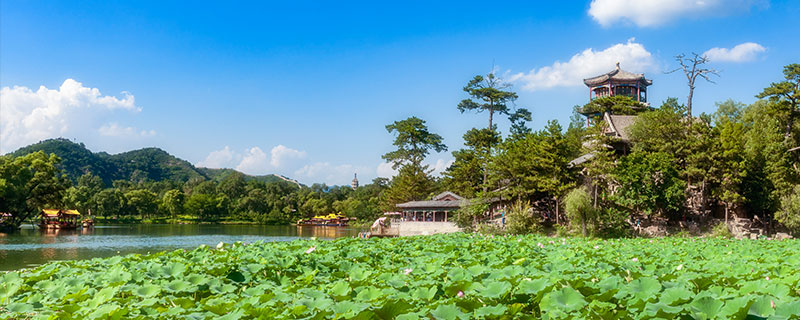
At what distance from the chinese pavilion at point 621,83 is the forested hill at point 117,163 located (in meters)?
72.8

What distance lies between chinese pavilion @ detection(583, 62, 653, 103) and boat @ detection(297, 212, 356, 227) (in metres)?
26.7

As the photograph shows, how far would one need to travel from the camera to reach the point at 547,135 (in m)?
24.2

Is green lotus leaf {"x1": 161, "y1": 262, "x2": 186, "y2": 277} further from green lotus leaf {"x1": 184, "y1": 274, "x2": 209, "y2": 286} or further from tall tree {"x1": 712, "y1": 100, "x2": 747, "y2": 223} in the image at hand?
tall tree {"x1": 712, "y1": 100, "x2": 747, "y2": 223}

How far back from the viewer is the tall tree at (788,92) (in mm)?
22531

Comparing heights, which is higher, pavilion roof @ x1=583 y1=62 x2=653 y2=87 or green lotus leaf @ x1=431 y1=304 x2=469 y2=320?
pavilion roof @ x1=583 y1=62 x2=653 y2=87

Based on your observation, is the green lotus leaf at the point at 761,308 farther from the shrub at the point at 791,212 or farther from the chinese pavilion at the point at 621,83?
the chinese pavilion at the point at 621,83

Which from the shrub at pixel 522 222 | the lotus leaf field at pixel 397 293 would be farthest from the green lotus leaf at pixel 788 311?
the shrub at pixel 522 222

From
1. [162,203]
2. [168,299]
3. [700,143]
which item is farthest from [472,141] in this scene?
[162,203]

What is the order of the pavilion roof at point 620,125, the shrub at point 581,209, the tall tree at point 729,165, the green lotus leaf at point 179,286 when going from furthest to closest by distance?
the pavilion roof at point 620,125 → the tall tree at point 729,165 → the shrub at point 581,209 → the green lotus leaf at point 179,286

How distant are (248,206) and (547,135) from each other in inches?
1593

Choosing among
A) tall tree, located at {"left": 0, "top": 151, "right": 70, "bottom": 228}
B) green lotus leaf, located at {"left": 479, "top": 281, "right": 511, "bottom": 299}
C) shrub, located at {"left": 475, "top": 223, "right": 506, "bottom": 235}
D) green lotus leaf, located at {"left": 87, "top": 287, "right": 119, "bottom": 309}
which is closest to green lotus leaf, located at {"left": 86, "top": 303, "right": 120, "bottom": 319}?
green lotus leaf, located at {"left": 87, "top": 287, "right": 119, "bottom": 309}

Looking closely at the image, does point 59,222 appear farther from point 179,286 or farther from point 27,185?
point 179,286

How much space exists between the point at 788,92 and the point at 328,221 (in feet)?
139

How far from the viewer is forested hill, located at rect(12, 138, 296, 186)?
86.2 m
